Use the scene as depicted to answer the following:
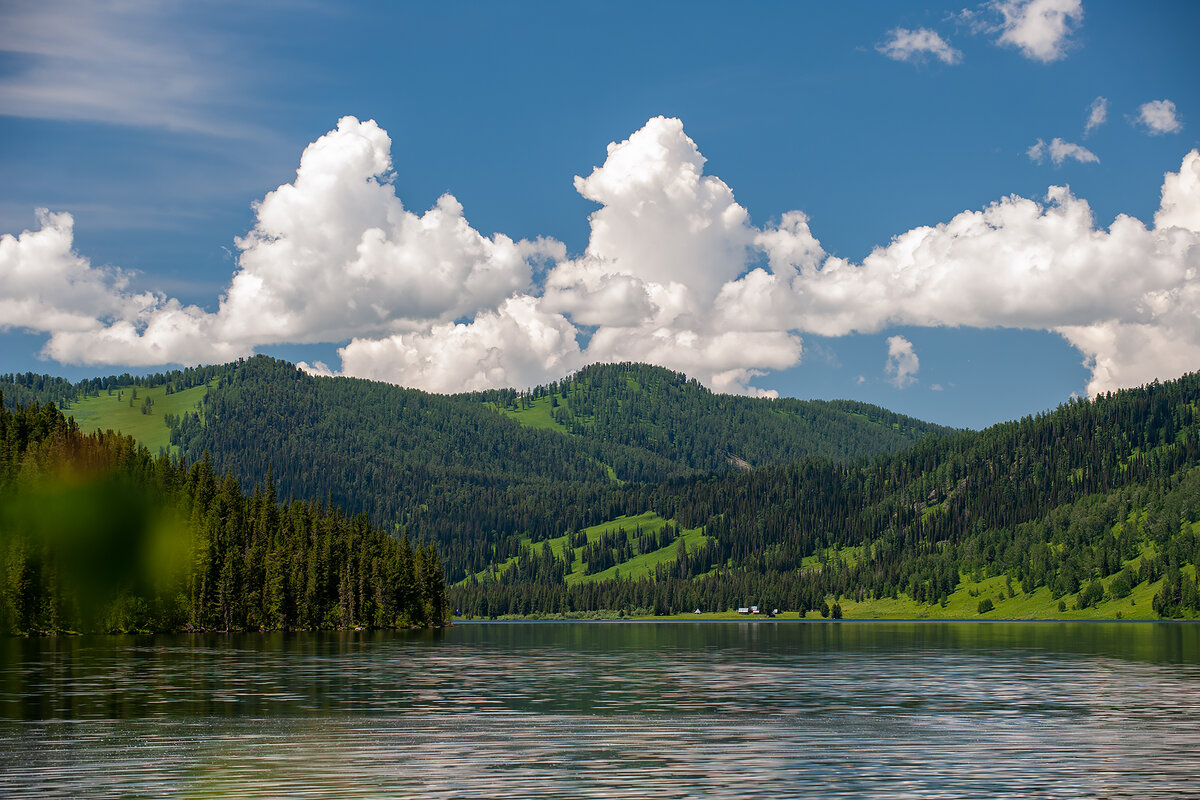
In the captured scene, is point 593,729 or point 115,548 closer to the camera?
point 593,729

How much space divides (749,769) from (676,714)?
68.0 feet

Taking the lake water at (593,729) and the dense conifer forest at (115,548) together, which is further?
the dense conifer forest at (115,548)

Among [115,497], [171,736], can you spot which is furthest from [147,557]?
[171,736]

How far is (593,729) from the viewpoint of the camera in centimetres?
5588

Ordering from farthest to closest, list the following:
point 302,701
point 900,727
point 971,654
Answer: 1. point 971,654
2. point 302,701
3. point 900,727

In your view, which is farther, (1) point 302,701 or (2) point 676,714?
(1) point 302,701

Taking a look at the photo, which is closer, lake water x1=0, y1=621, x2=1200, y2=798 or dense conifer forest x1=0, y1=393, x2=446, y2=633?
lake water x1=0, y1=621, x2=1200, y2=798

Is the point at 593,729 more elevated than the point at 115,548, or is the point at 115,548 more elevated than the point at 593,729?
the point at 115,548

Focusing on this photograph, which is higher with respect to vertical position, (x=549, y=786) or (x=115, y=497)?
(x=115, y=497)

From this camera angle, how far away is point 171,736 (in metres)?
52.4

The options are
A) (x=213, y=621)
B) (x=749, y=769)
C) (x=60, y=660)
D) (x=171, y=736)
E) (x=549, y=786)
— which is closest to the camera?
(x=549, y=786)

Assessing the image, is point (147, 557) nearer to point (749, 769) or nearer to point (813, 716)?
point (813, 716)

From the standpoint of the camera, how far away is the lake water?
39.6m

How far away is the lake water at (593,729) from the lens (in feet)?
130
